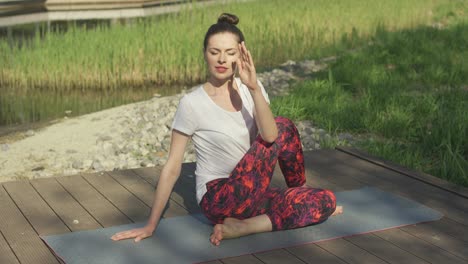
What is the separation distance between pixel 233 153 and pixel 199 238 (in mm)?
441

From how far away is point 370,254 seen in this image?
3.44 m

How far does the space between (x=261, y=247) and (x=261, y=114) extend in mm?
623

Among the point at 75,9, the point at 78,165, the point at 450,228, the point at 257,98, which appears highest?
the point at 257,98

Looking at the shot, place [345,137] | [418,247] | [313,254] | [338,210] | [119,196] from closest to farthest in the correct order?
[313,254]
[418,247]
[338,210]
[119,196]
[345,137]

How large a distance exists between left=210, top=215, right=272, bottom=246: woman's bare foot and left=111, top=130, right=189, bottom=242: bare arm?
283mm

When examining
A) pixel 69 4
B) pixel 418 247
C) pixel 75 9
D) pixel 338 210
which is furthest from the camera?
pixel 69 4

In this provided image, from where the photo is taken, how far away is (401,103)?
7.27m

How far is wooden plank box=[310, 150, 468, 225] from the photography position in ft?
13.7

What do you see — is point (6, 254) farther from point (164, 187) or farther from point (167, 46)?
point (167, 46)

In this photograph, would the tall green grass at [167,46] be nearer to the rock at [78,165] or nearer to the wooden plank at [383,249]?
the rock at [78,165]

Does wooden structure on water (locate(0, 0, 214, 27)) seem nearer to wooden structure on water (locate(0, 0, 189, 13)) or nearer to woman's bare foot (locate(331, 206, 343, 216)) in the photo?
wooden structure on water (locate(0, 0, 189, 13))

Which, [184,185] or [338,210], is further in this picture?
[184,185]

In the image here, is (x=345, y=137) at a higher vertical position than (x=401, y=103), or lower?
lower

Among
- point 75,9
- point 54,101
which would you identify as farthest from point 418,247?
point 75,9
